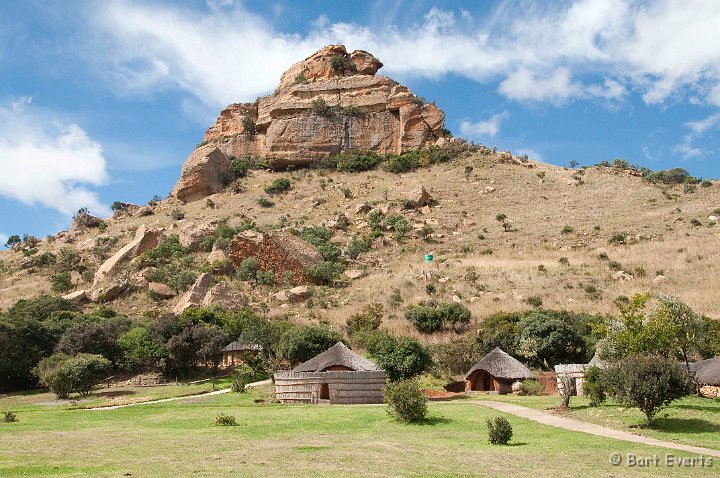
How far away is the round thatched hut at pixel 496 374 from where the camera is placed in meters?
29.0

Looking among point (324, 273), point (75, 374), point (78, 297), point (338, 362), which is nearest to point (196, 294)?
point (324, 273)

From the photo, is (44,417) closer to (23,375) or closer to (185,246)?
(23,375)

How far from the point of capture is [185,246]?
189ft

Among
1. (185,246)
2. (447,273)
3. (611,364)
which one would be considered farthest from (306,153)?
(611,364)

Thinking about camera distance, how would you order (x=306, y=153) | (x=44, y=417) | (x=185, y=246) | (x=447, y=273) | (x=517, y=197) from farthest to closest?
(x=306, y=153)
(x=517, y=197)
(x=185, y=246)
(x=447, y=273)
(x=44, y=417)

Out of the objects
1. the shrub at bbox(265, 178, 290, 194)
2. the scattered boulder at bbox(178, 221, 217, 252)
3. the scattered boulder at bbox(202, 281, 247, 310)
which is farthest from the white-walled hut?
the shrub at bbox(265, 178, 290, 194)

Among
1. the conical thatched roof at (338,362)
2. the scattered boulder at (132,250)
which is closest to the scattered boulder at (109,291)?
the scattered boulder at (132,250)

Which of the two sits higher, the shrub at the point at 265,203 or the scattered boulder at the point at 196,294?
the shrub at the point at 265,203

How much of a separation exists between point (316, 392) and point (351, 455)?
13.3 metres

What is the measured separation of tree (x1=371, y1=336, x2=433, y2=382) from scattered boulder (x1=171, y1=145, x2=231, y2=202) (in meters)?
49.9

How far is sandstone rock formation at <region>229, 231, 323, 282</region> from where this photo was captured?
5056 centimetres

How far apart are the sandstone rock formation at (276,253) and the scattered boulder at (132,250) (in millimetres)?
8997

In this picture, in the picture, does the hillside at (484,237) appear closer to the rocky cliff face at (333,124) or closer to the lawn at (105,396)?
the rocky cliff face at (333,124)

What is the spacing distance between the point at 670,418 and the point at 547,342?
14.6 meters
